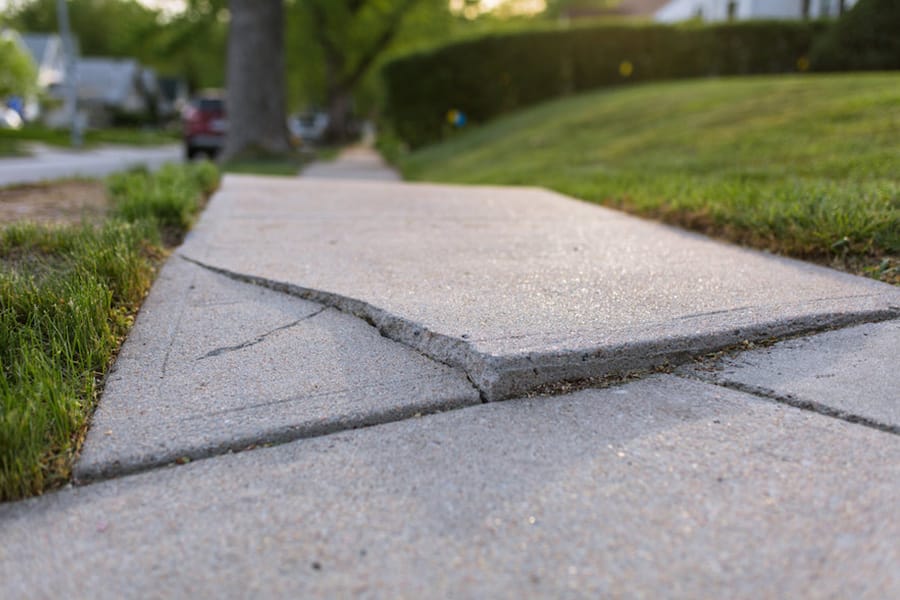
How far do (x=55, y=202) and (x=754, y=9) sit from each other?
20342 mm

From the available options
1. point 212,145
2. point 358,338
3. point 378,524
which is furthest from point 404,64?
point 378,524

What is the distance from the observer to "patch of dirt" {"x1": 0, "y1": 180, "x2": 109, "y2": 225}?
165 inches

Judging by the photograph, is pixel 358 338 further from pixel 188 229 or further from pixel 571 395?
pixel 188 229

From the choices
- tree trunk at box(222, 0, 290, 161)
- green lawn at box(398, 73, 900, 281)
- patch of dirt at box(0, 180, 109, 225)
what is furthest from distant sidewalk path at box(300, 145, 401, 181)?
patch of dirt at box(0, 180, 109, 225)

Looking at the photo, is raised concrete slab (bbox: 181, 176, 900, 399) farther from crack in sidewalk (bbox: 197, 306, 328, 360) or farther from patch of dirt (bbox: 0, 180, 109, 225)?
patch of dirt (bbox: 0, 180, 109, 225)

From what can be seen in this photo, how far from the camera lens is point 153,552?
1481mm

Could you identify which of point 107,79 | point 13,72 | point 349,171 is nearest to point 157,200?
point 349,171

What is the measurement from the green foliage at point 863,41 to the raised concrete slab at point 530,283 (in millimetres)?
6688

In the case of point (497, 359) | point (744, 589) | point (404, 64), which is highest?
point (404, 64)

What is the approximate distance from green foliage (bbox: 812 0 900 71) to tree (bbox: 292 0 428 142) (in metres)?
15.8

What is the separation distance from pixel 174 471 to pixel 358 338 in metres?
0.91

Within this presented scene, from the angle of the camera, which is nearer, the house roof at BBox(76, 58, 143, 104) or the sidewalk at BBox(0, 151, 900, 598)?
the sidewalk at BBox(0, 151, 900, 598)

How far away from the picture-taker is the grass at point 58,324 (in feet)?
5.82

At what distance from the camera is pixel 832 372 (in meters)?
2.29
